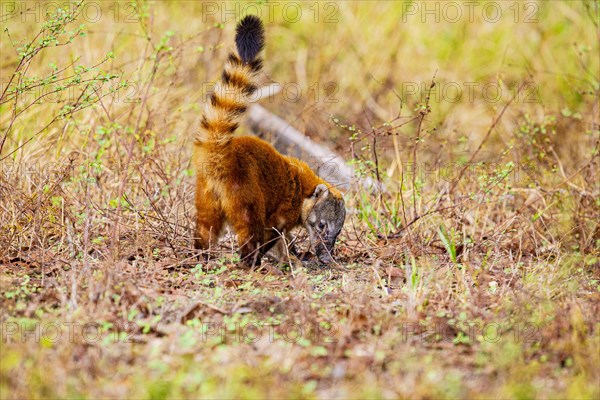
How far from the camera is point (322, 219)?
20.7 feet

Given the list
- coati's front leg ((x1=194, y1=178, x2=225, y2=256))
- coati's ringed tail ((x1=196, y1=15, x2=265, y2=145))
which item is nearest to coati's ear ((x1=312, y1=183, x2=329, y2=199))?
coati's front leg ((x1=194, y1=178, x2=225, y2=256))

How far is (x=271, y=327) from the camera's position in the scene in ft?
14.9

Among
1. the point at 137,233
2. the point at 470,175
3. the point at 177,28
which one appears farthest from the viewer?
the point at 177,28

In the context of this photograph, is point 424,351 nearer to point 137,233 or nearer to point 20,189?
point 137,233

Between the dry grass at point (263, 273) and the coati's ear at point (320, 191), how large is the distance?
1.40 ft

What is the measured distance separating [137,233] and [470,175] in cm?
329

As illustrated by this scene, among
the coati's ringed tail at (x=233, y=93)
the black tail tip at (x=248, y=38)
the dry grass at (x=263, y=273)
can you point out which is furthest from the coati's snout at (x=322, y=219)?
the black tail tip at (x=248, y=38)

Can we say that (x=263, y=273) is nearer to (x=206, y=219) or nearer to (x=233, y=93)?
(x=206, y=219)

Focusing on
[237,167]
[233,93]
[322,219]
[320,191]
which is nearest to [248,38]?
[233,93]

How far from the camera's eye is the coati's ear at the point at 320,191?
6254 millimetres

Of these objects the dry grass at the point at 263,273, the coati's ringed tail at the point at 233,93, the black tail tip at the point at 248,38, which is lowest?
the dry grass at the point at 263,273

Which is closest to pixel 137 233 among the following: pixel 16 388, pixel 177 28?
pixel 16 388

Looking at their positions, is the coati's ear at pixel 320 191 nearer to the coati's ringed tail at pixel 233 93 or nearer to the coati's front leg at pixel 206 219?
the coati's front leg at pixel 206 219

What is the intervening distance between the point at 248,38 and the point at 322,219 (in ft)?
5.30
